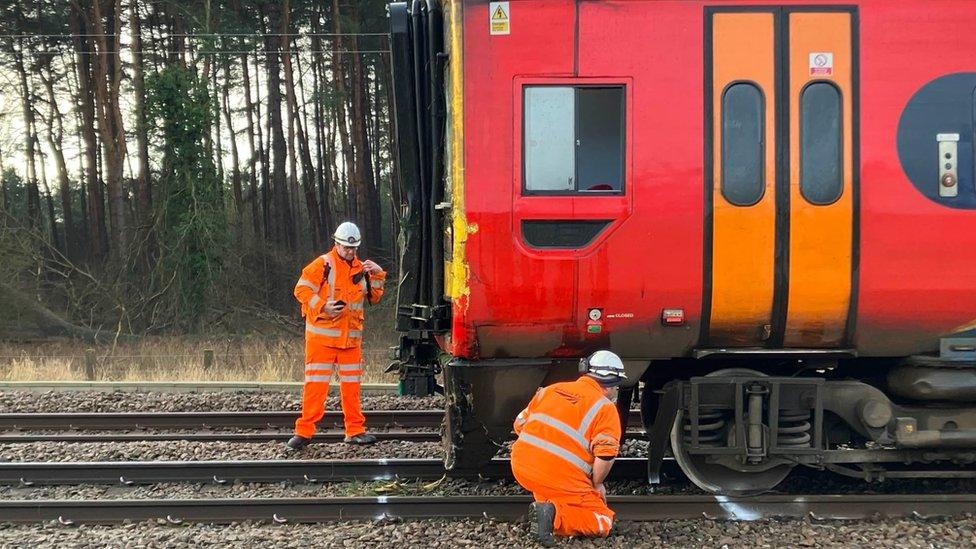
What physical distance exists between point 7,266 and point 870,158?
1981cm

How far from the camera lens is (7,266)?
1950 cm

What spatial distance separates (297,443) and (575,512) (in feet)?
10.2

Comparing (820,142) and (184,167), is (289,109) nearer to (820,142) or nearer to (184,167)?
(184,167)

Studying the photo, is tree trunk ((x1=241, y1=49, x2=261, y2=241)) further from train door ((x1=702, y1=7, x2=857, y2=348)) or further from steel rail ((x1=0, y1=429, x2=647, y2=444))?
train door ((x1=702, y1=7, x2=857, y2=348))

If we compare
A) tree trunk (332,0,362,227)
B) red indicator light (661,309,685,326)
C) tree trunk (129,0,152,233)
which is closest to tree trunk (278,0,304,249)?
tree trunk (332,0,362,227)

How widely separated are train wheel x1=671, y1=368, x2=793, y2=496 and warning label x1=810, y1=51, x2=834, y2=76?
2.34 metres

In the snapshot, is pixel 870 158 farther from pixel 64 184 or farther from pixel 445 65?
pixel 64 184

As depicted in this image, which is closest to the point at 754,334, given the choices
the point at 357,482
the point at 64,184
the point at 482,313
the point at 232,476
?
the point at 482,313

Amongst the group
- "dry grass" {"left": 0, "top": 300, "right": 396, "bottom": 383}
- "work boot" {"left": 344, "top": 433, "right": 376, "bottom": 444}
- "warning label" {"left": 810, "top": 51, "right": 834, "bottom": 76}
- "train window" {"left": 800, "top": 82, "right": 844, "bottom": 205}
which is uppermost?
"warning label" {"left": 810, "top": 51, "right": 834, "bottom": 76}

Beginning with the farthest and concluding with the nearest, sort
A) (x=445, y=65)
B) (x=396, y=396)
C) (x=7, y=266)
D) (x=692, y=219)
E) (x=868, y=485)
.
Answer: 1. (x=7, y=266)
2. (x=396, y=396)
3. (x=868, y=485)
4. (x=445, y=65)
5. (x=692, y=219)

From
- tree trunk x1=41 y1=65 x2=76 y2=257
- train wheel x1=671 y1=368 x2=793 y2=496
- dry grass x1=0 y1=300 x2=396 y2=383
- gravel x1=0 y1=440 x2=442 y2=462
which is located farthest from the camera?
tree trunk x1=41 y1=65 x2=76 y2=257

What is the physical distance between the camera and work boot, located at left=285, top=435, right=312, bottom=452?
23.4 feet

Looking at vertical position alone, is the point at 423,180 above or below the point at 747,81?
below

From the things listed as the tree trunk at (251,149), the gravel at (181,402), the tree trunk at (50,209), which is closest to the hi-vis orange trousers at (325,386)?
the gravel at (181,402)
